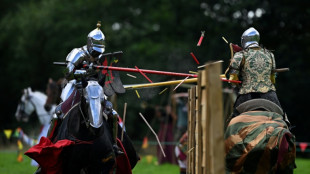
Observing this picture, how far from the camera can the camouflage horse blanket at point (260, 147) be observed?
6227mm

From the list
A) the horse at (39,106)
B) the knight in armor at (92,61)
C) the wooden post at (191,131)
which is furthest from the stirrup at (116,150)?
the horse at (39,106)

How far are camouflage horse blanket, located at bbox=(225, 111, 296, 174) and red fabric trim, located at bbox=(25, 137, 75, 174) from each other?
195 cm

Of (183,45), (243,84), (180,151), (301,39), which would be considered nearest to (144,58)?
(183,45)

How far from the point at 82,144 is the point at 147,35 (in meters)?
23.1

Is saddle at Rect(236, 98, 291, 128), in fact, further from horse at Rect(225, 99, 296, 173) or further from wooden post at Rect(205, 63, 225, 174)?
wooden post at Rect(205, 63, 225, 174)

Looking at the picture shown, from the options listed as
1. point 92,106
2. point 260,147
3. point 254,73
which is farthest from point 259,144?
point 92,106

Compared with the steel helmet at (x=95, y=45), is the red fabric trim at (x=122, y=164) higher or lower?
lower

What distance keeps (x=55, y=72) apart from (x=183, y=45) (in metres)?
→ 6.60

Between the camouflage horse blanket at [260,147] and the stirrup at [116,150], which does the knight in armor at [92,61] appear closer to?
the stirrup at [116,150]

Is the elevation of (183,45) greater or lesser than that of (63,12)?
lesser

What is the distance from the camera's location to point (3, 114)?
29734 mm

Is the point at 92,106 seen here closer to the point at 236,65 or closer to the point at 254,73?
the point at 236,65

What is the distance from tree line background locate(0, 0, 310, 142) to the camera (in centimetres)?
2392

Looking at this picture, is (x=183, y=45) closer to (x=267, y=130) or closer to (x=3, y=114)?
(x=3, y=114)
